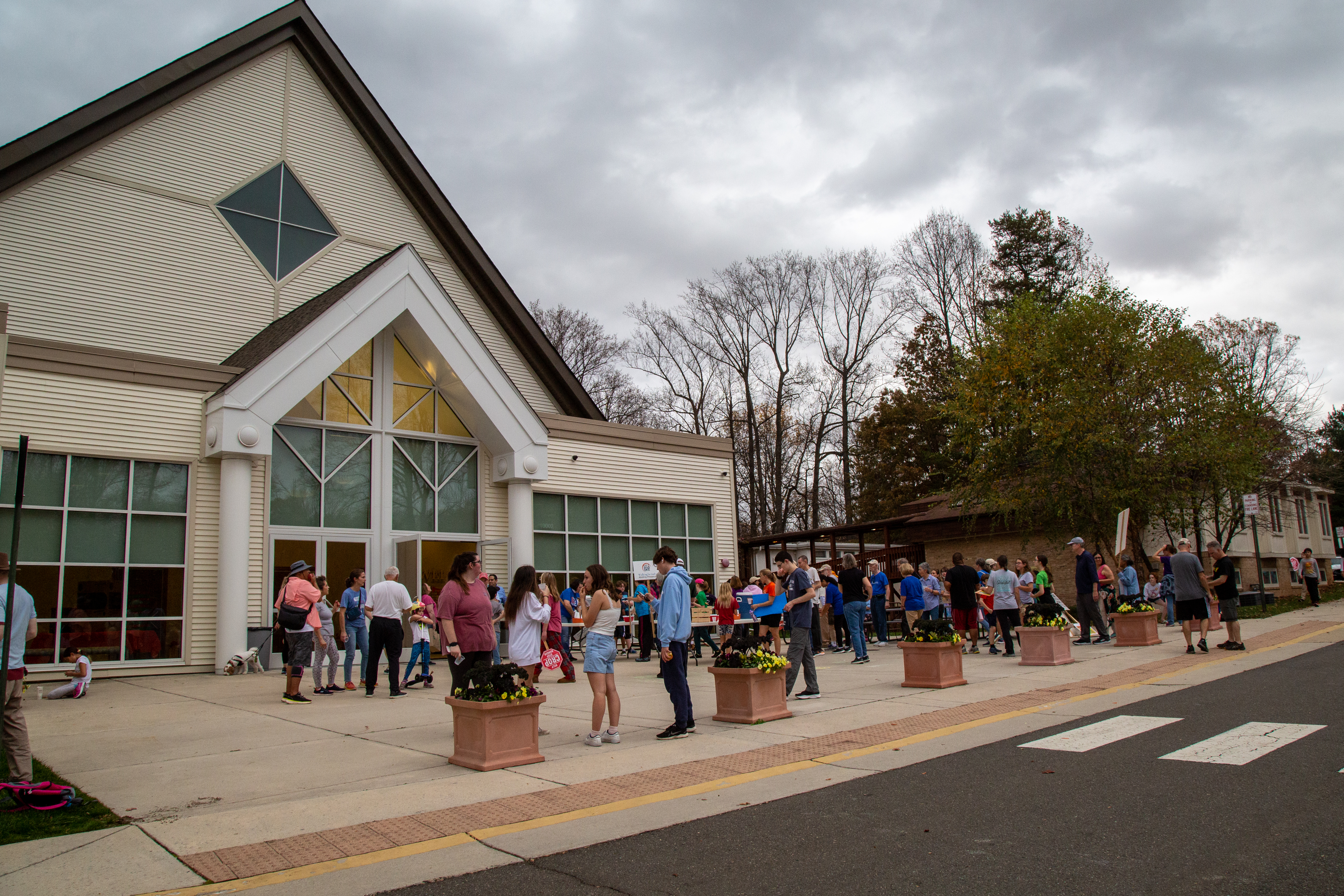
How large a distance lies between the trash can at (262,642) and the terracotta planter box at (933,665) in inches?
426

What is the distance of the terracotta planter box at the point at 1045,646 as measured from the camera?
1303cm

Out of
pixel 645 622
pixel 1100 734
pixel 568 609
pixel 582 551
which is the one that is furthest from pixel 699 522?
pixel 1100 734

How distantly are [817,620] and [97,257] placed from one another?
1490 centimetres

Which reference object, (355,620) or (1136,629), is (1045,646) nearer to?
(1136,629)

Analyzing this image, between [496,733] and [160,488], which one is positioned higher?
[160,488]

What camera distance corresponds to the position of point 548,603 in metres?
13.6

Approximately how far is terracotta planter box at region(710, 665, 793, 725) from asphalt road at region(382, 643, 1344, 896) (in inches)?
100

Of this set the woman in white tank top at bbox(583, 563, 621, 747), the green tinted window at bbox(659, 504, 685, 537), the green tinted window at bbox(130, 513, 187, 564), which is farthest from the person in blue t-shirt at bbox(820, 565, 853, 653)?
the green tinted window at bbox(130, 513, 187, 564)

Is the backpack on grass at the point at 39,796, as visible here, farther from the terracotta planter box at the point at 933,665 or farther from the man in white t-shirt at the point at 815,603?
the terracotta planter box at the point at 933,665

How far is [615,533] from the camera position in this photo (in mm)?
21141

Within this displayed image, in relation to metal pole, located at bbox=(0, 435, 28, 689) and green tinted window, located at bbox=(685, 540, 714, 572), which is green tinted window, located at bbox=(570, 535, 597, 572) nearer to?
green tinted window, located at bbox=(685, 540, 714, 572)

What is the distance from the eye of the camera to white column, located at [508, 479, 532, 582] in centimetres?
1850

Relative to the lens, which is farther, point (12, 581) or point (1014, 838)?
point (12, 581)

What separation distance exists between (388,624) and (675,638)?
4.99 meters
